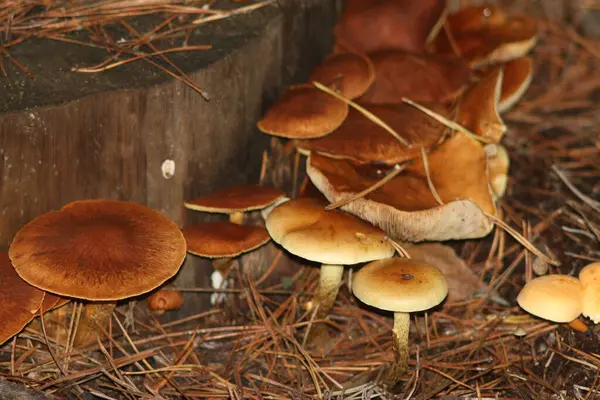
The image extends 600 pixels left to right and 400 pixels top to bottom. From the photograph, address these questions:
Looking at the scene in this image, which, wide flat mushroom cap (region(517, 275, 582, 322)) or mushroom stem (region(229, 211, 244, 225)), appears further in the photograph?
mushroom stem (region(229, 211, 244, 225))

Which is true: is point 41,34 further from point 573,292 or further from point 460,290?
point 573,292

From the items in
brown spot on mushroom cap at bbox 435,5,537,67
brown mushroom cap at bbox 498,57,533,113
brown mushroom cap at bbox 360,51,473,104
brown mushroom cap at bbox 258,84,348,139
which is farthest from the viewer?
brown spot on mushroom cap at bbox 435,5,537,67

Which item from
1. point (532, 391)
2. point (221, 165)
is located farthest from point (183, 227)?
point (532, 391)

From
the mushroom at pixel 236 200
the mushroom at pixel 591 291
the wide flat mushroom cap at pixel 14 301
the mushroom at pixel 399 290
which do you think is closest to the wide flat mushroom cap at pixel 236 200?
the mushroom at pixel 236 200

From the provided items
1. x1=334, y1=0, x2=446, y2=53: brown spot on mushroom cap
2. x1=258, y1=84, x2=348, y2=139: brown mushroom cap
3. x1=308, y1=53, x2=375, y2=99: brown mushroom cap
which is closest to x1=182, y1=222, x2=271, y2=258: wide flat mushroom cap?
x1=258, y1=84, x2=348, y2=139: brown mushroom cap

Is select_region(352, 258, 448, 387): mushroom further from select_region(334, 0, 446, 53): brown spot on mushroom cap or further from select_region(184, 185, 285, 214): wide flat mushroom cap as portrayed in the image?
select_region(334, 0, 446, 53): brown spot on mushroom cap

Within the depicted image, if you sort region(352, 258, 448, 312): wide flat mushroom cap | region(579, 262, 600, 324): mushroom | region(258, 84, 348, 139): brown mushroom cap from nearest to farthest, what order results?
region(352, 258, 448, 312): wide flat mushroom cap < region(579, 262, 600, 324): mushroom < region(258, 84, 348, 139): brown mushroom cap

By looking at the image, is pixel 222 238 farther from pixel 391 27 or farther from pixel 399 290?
pixel 391 27
